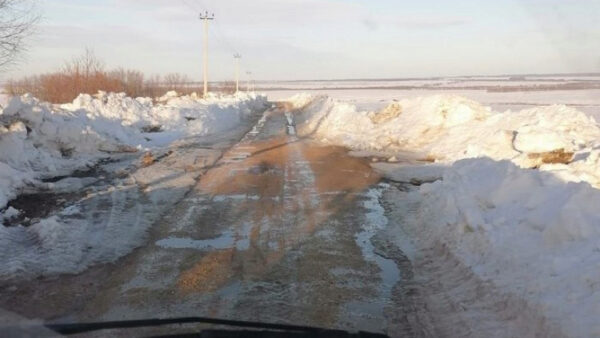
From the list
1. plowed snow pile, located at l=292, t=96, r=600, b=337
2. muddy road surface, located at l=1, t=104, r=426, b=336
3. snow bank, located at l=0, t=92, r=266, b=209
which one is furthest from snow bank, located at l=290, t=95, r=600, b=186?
snow bank, located at l=0, t=92, r=266, b=209

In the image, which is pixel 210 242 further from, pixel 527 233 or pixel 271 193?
pixel 527 233

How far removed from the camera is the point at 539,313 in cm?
485

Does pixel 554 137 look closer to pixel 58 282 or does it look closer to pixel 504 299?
pixel 504 299

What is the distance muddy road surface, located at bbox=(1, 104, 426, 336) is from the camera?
5.48 m

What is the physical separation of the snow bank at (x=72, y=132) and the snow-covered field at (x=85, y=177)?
32 mm

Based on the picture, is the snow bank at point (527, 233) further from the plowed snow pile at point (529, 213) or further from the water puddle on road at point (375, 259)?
the water puddle on road at point (375, 259)

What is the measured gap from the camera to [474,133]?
18969mm

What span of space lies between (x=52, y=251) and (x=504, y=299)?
5.35 m

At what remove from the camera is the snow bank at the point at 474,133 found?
42.7 ft

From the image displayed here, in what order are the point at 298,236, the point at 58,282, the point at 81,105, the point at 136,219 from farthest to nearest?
the point at 81,105 → the point at 136,219 → the point at 298,236 → the point at 58,282

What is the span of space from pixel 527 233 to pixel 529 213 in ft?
2.00

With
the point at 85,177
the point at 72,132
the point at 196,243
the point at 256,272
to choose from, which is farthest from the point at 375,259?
the point at 72,132

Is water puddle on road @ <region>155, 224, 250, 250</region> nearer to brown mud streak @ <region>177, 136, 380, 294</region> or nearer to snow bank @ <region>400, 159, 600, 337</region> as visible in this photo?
brown mud streak @ <region>177, 136, 380, 294</region>

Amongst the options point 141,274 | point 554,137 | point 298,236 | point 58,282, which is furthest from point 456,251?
point 554,137
